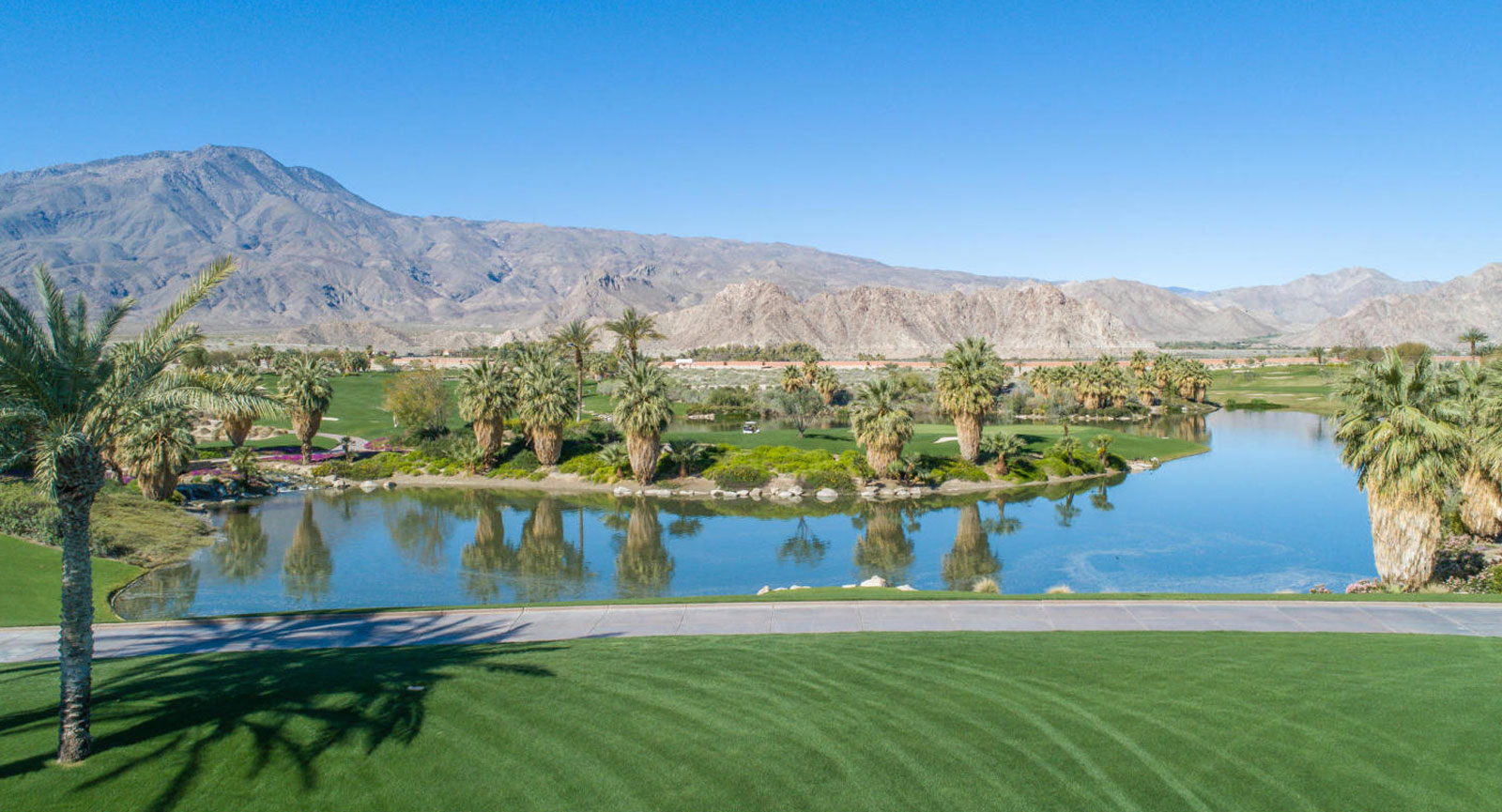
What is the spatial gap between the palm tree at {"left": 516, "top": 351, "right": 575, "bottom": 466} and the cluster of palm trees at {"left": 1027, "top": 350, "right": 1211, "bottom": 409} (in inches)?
2010

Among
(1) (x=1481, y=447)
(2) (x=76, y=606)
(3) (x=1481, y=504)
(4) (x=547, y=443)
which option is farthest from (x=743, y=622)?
(4) (x=547, y=443)

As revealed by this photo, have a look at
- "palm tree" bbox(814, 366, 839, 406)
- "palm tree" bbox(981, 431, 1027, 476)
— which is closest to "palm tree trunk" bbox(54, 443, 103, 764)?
"palm tree" bbox(981, 431, 1027, 476)

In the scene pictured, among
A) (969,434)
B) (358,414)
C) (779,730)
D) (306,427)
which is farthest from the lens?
(358,414)

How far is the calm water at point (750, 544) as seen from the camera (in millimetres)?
25359

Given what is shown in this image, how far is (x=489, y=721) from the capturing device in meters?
9.78

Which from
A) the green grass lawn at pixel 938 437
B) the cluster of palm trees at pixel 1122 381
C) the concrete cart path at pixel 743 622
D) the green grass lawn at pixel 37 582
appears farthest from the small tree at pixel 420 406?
the cluster of palm trees at pixel 1122 381

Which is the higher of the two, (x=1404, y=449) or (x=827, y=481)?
(x=1404, y=449)

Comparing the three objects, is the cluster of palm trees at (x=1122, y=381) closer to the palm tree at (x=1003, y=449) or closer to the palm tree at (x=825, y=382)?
the palm tree at (x=825, y=382)

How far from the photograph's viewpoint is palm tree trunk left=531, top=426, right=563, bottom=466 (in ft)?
153

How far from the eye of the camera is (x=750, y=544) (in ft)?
104

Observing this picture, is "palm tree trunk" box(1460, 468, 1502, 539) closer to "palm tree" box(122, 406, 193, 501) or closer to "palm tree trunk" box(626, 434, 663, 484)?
"palm tree trunk" box(626, 434, 663, 484)

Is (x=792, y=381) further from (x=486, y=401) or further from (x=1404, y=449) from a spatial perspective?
(x=1404, y=449)

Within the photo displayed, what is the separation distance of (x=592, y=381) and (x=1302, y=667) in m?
92.0

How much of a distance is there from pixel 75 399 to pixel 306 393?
43182 millimetres
